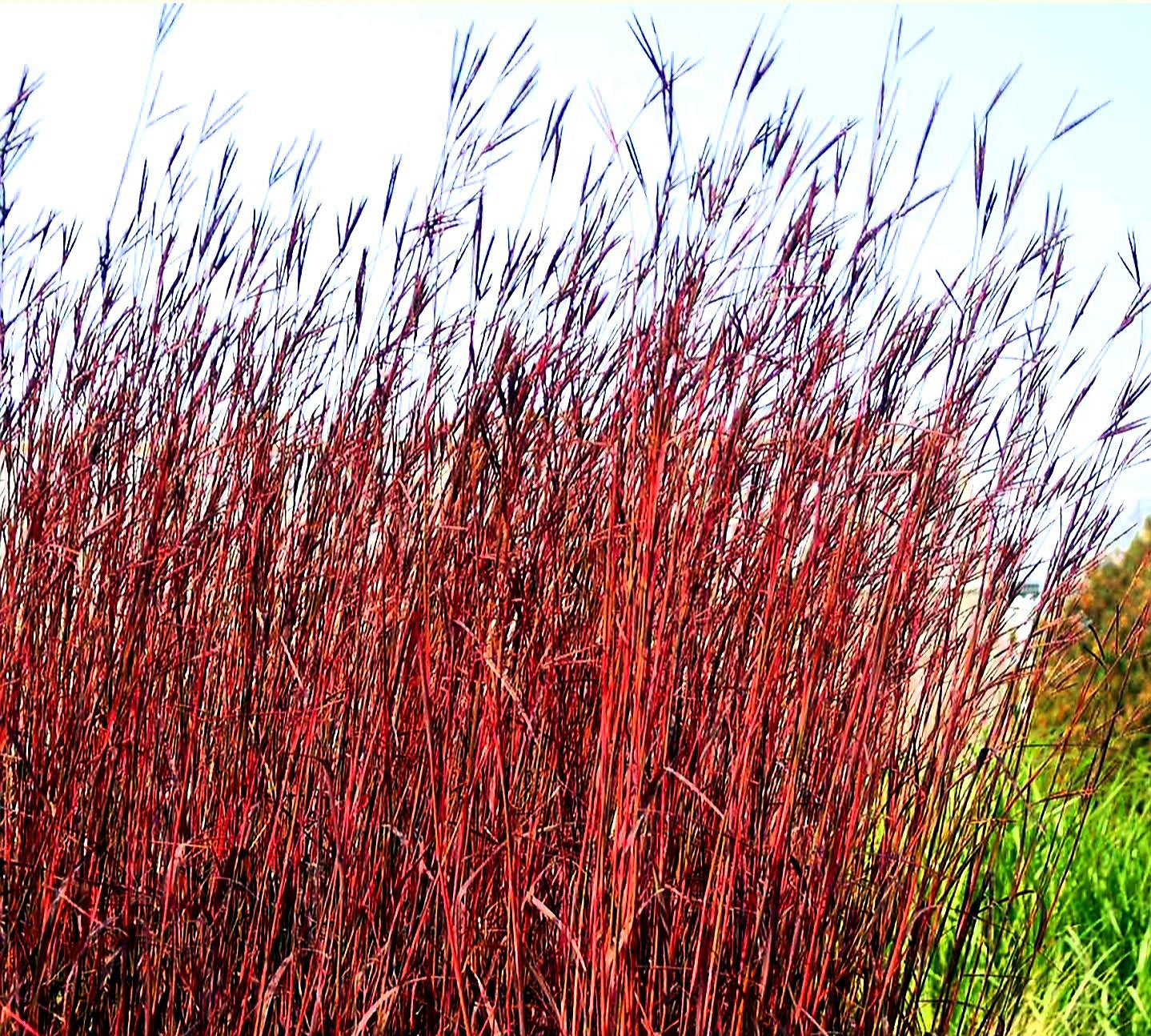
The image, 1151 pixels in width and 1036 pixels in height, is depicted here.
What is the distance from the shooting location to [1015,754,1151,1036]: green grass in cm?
320

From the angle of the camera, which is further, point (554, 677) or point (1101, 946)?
point (1101, 946)

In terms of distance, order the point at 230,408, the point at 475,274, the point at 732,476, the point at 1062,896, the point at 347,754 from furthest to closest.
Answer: the point at 1062,896 < the point at 230,408 < the point at 475,274 < the point at 347,754 < the point at 732,476

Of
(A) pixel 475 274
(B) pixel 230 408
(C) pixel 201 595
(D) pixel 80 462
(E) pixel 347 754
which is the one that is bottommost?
(E) pixel 347 754

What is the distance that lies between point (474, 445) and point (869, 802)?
741mm

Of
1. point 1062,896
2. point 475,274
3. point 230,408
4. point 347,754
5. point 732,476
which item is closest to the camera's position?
point 732,476

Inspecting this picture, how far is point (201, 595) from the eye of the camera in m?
2.37

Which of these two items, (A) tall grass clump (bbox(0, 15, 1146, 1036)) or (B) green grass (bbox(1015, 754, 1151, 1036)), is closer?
(A) tall grass clump (bbox(0, 15, 1146, 1036))

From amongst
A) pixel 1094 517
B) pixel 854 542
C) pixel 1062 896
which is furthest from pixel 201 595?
pixel 1062 896

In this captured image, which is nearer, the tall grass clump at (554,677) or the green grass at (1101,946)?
the tall grass clump at (554,677)

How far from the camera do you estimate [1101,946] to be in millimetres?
3664

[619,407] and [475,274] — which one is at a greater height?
[475,274]

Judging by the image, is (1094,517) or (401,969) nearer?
(401,969)

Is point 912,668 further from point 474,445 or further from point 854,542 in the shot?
point 474,445

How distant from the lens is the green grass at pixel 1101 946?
10.5ft
